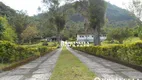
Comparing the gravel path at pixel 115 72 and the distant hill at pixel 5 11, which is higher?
the distant hill at pixel 5 11

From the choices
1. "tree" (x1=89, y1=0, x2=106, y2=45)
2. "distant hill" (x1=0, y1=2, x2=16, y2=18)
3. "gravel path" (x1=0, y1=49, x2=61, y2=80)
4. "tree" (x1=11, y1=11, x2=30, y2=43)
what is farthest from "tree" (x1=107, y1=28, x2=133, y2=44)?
"gravel path" (x1=0, y1=49, x2=61, y2=80)

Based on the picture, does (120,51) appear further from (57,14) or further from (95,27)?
(57,14)

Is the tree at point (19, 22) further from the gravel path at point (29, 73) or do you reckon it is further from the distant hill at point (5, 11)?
the gravel path at point (29, 73)

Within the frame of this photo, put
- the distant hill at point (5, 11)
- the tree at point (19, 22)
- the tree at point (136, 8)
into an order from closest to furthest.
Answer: the tree at point (136, 8) → the distant hill at point (5, 11) → the tree at point (19, 22)

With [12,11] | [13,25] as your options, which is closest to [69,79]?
[13,25]

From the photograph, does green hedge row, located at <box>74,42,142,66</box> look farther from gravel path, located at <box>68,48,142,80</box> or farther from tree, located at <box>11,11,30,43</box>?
→ tree, located at <box>11,11,30,43</box>

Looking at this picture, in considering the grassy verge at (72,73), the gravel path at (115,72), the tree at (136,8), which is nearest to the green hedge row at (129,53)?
the gravel path at (115,72)

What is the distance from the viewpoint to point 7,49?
15469 mm

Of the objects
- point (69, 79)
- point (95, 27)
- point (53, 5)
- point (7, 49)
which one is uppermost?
point (53, 5)

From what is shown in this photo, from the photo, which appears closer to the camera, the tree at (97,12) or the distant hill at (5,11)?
the tree at (97,12)

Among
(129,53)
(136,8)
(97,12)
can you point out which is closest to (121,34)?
(136,8)

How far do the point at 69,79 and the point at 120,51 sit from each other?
→ 686 cm

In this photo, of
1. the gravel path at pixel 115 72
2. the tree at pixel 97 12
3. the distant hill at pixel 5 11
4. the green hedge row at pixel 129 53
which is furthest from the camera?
the distant hill at pixel 5 11

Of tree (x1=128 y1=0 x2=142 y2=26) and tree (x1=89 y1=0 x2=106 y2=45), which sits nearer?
tree (x1=89 y1=0 x2=106 y2=45)
